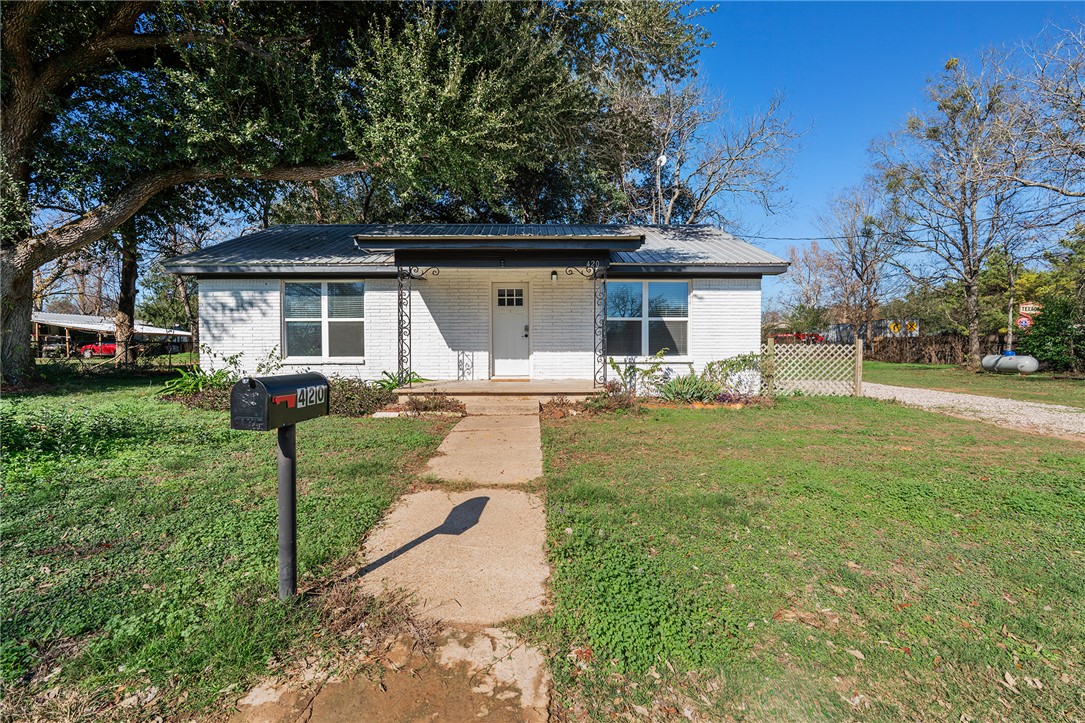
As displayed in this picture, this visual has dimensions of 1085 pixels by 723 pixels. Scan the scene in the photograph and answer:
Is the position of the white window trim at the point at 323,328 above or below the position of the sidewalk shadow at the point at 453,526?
above

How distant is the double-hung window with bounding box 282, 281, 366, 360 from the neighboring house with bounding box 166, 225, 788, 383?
0.07ft

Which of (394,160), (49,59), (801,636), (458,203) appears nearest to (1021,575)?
(801,636)

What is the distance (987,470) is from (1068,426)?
14.9 feet

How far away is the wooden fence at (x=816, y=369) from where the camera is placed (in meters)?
10.2

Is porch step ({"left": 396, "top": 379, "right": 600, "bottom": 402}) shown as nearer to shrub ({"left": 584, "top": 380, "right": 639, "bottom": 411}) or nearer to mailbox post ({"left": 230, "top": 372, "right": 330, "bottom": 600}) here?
shrub ({"left": 584, "top": 380, "right": 639, "bottom": 411})

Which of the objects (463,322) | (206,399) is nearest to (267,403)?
(206,399)

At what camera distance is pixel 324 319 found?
10156mm

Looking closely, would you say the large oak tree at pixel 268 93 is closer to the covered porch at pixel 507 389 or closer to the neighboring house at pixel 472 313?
the neighboring house at pixel 472 313

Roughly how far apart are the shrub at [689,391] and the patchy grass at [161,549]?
546 cm

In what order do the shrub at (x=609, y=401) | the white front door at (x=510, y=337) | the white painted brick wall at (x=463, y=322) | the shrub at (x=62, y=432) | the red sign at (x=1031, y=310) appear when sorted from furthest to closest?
the red sign at (x=1031, y=310)
the white front door at (x=510, y=337)
the white painted brick wall at (x=463, y=322)
the shrub at (x=609, y=401)
the shrub at (x=62, y=432)

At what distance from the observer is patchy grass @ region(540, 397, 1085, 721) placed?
1823 millimetres

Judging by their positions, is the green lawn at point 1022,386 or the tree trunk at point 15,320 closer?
the tree trunk at point 15,320

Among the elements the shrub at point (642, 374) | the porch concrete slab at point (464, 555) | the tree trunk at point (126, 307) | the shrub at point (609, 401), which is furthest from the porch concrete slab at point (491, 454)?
the tree trunk at point (126, 307)

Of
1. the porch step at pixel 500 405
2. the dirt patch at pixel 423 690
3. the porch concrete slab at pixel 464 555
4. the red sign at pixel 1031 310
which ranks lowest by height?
the dirt patch at pixel 423 690
